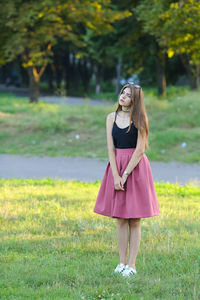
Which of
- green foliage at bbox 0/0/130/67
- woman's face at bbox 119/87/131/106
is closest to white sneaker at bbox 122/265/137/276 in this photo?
woman's face at bbox 119/87/131/106

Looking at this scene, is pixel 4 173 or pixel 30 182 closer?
pixel 30 182

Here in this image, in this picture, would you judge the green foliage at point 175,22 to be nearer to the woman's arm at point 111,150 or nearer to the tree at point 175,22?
the tree at point 175,22

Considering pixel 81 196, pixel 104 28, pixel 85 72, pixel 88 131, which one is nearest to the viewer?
pixel 81 196

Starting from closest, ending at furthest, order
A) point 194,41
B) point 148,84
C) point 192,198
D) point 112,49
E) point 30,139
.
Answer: point 192,198
point 30,139
point 194,41
point 112,49
point 148,84

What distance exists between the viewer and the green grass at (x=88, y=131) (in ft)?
40.8

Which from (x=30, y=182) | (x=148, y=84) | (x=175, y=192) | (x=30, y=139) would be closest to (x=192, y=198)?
(x=175, y=192)

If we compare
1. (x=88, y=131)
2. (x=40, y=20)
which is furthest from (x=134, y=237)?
(x=40, y=20)

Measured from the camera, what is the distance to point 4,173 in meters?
10.3

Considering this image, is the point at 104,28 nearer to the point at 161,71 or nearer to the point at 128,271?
the point at 161,71

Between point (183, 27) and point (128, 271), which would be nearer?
point (128, 271)

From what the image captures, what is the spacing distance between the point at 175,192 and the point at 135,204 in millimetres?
4061

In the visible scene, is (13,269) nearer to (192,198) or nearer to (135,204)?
(135,204)

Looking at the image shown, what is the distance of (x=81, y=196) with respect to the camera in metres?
7.79

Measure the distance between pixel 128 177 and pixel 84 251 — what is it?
3.92ft
